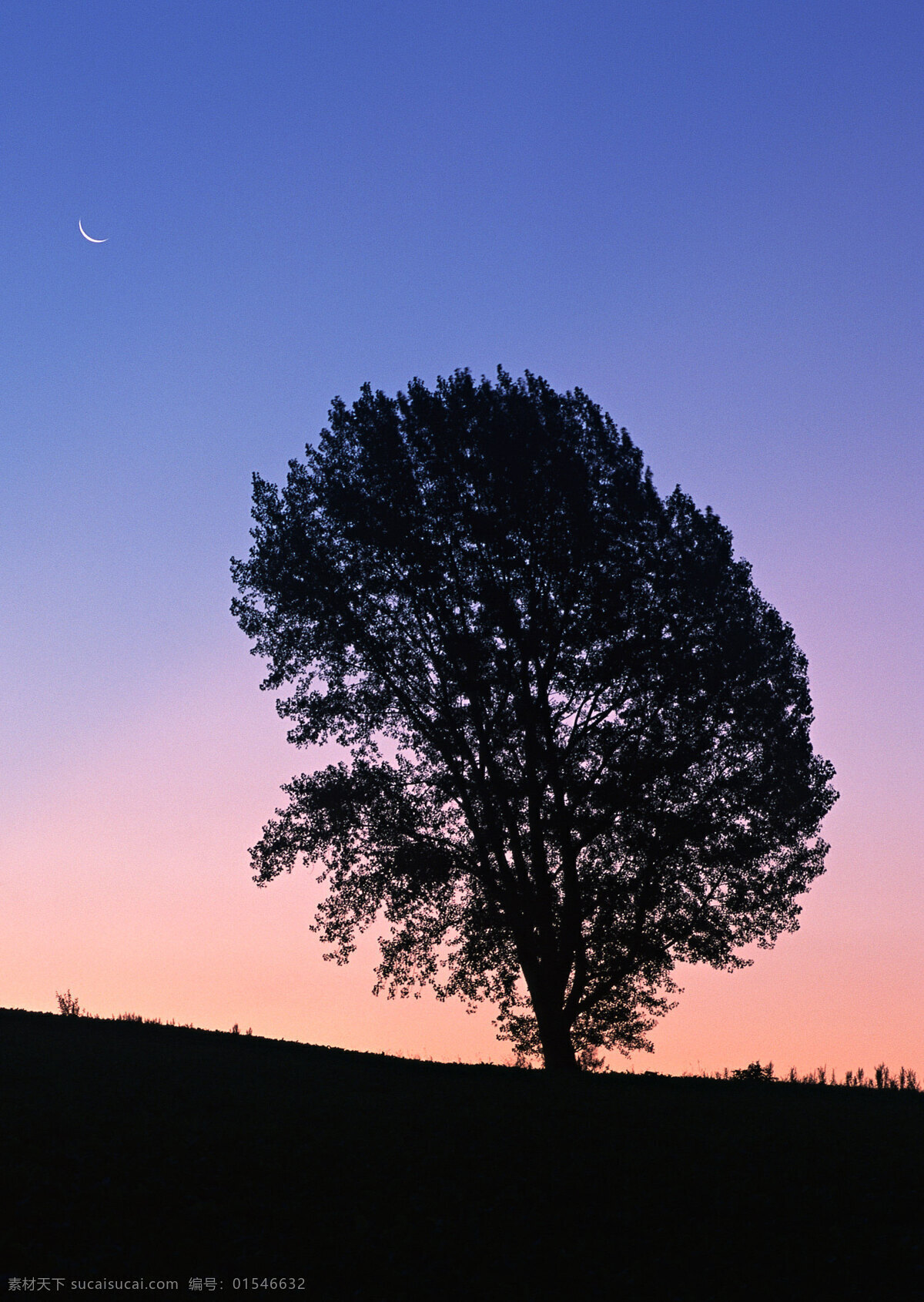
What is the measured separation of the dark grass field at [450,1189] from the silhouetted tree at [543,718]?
6.40 metres

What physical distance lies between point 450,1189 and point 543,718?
1541 cm

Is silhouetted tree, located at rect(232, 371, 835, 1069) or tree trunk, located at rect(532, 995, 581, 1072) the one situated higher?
silhouetted tree, located at rect(232, 371, 835, 1069)

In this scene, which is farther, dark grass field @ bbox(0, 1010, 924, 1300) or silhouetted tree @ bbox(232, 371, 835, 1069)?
silhouetted tree @ bbox(232, 371, 835, 1069)

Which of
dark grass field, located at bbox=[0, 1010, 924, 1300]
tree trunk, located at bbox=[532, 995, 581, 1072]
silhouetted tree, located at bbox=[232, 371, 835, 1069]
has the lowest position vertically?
dark grass field, located at bbox=[0, 1010, 924, 1300]

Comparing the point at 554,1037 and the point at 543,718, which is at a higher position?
the point at 543,718

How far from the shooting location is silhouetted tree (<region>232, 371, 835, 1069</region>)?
97.1 feet

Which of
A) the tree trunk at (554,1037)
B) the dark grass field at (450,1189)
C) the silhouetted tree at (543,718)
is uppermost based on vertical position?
the silhouetted tree at (543,718)

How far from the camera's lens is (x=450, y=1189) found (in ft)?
53.7

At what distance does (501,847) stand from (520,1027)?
5.91 meters

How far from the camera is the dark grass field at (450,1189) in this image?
45.0ft

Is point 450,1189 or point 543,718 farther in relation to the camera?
point 543,718

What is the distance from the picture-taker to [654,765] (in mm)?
29234

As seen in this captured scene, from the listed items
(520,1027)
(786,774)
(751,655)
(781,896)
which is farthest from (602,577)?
(520,1027)

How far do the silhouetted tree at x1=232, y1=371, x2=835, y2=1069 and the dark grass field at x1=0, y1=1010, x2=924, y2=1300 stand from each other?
640 centimetres
